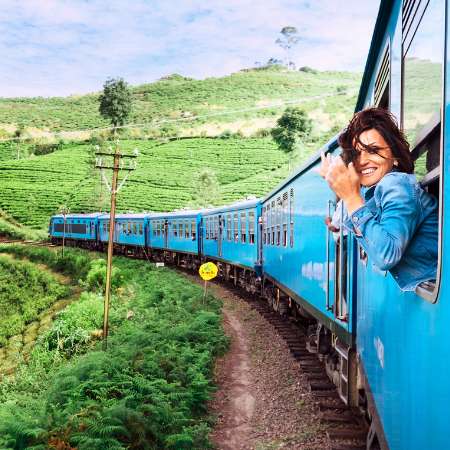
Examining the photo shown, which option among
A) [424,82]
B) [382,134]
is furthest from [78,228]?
[424,82]

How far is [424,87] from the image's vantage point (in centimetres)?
201

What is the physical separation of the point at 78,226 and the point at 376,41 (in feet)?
141

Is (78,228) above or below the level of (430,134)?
below

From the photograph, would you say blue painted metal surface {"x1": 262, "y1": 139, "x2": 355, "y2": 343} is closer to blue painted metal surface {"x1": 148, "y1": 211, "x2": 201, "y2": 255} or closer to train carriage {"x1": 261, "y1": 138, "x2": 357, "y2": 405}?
train carriage {"x1": 261, "y1": 138, "x2": 357, "y2": 405}

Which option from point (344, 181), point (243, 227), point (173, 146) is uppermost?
point (173, 146)

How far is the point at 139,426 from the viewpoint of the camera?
6773 mm

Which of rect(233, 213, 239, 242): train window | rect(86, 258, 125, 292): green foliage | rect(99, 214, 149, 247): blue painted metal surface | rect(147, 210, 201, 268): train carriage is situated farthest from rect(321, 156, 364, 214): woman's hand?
rect(99, 214, 149, 247): blue painted metal surface

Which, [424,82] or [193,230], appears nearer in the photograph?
[424,82]

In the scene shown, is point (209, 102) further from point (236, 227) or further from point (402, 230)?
point (402, 230)

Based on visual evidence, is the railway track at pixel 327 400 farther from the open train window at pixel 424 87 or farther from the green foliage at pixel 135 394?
the open train window at pixel 424 87

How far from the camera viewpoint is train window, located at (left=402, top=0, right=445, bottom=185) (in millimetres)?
1769

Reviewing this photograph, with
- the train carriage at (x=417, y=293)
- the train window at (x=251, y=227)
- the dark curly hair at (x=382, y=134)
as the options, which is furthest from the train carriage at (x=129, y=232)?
the dark curly hair at (x=382, y=134)

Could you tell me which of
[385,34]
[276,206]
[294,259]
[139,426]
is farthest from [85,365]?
[385,34]

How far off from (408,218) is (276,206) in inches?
372
